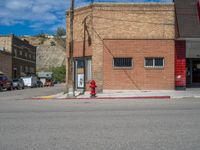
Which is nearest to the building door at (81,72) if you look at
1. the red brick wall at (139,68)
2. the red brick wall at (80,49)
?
the red brick wall at (80,49)

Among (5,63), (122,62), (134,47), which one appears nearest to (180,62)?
(134,47)

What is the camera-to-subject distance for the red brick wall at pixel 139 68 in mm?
32312

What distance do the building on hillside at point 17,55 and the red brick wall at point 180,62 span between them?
2029 inches

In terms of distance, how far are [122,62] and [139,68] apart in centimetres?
134

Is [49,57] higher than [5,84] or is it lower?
higher

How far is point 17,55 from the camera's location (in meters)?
91.8

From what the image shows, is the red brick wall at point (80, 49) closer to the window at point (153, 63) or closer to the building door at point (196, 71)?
the window at point (153, 63)

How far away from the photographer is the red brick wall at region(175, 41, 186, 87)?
109 ft

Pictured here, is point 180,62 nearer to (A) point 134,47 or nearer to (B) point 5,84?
(A) point 134,47

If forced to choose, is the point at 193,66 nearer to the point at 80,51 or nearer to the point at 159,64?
the point at 159,64

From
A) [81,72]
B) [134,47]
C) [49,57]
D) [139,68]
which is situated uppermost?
[49,57]

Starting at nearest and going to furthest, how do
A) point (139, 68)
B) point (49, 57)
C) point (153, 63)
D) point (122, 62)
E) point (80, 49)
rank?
point (139, 68), point (153, 63), point (122, 62), point (80, 49), point (49, 57)

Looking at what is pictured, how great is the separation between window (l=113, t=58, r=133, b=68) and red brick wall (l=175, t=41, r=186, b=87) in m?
3.60

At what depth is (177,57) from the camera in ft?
109
